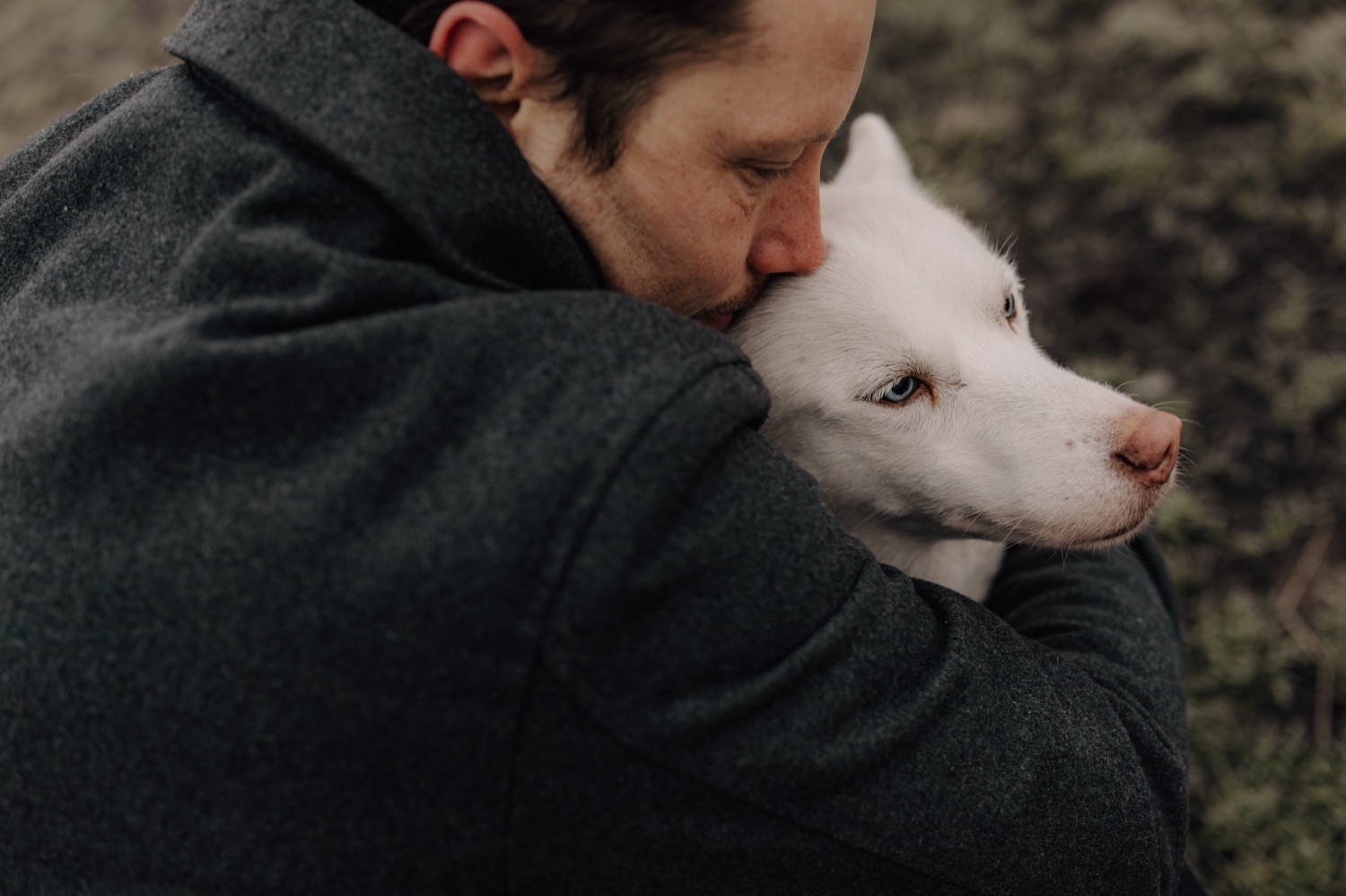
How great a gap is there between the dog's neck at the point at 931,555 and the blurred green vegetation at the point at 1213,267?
84 cm

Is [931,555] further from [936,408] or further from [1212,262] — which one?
[1212,262]

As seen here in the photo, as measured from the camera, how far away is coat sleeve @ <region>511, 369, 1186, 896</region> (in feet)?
2.97

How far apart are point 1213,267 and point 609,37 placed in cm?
285

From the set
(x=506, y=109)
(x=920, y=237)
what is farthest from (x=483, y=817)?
(x=920, y=237)

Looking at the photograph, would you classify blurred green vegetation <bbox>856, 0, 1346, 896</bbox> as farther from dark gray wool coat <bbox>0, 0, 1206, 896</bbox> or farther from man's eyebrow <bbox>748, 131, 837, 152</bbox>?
man's eyebrow <bbox>748, 131, 837, 152</bbox>

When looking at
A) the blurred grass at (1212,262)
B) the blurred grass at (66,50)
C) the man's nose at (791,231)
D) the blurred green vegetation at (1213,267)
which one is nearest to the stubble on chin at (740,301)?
the man's nose at (791,231)

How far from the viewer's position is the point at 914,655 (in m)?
1.08

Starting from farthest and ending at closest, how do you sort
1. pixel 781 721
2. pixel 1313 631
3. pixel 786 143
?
pixel 1313 631
pixel 786 143
pixel 781 721

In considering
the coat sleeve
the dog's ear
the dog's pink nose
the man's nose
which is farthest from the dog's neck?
the dog's ear

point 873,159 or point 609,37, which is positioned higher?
point 609,37

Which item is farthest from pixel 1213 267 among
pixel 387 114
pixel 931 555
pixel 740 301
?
pixel 387 114

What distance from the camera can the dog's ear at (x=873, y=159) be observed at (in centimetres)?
217

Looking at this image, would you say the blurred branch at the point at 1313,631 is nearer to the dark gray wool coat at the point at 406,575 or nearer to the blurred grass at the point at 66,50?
the dark gray wool coat at the point at 406,575

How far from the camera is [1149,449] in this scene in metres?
1.54
